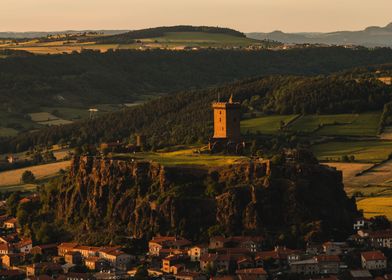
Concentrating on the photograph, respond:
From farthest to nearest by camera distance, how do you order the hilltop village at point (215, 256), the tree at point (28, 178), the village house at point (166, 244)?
1. the tree at point (28, 178)
2. the village house at point (166, 244)
3. the hilltop village at point (215, 256)

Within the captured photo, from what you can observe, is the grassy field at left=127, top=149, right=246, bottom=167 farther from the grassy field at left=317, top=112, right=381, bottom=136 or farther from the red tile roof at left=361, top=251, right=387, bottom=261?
the grassy field at left=317, top=112, right=381, bottom=136

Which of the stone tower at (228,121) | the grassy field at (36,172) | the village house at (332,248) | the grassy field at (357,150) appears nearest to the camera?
the village house at (332,248)

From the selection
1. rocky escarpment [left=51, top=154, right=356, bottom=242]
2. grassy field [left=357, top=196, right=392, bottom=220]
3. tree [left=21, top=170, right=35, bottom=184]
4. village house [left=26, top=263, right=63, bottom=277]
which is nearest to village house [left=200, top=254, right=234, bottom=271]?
rocky escarpment [left=51, top=154, right=356, bottom=242]

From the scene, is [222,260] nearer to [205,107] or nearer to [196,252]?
[196,252]

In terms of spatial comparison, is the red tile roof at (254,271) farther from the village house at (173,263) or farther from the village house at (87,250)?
the village house at (87,250)

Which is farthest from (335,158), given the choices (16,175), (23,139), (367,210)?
(23,139)

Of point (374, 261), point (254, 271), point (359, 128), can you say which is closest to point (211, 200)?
point (254, 271)

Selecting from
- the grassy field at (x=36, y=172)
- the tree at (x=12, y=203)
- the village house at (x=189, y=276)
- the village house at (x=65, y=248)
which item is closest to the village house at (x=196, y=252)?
the village house at (x=189, y=276)

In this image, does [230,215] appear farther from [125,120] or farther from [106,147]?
[125,120]
